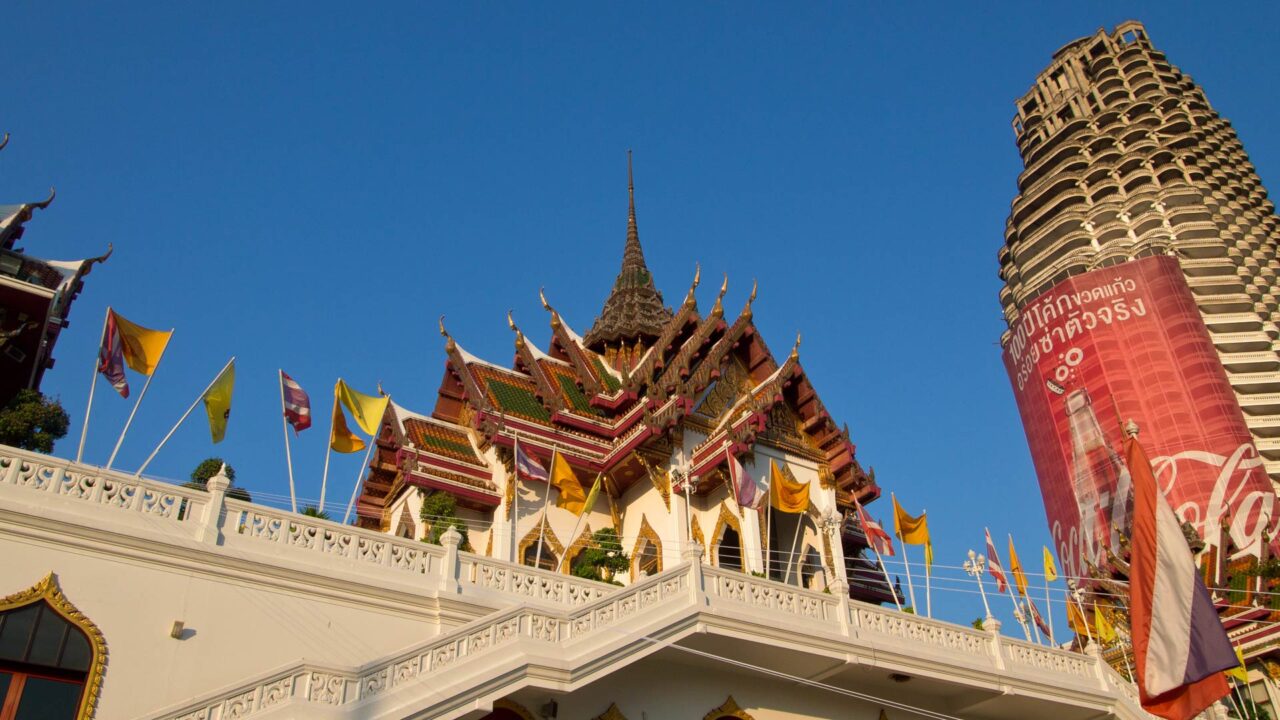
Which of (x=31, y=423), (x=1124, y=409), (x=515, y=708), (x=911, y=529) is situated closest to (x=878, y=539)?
(x=911, y=529)

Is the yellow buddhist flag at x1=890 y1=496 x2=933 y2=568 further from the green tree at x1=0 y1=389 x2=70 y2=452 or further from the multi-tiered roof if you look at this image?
the green tree at x1=0 y1=389 x2=70 y2=452

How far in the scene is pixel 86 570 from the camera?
1192cm

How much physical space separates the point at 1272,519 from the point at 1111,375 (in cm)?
931

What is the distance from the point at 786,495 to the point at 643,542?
344 centimetres

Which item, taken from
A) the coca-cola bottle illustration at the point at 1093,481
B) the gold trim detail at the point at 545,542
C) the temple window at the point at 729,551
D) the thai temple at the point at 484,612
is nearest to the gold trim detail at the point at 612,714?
the thai temple at the point at 484,612

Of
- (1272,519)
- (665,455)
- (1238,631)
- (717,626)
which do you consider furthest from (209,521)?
(1272,519)

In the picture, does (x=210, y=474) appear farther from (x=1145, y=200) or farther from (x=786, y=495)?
(x=1145, y=200)

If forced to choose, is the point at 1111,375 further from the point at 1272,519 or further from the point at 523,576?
the point at 523,576

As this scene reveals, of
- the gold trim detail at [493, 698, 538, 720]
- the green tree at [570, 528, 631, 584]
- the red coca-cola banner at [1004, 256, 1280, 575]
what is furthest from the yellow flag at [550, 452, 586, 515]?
the red coca-cola banner at [1004, 256, 1280, 575]

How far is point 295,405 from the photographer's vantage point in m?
17.3

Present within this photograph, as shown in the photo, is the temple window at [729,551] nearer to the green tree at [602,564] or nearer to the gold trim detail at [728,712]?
the green tree at [602,564]

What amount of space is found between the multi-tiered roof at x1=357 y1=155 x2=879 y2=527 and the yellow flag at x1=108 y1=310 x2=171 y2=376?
24.0 feet

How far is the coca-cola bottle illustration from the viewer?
4803cm

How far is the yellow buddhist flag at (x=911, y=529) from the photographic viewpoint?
864 inches
